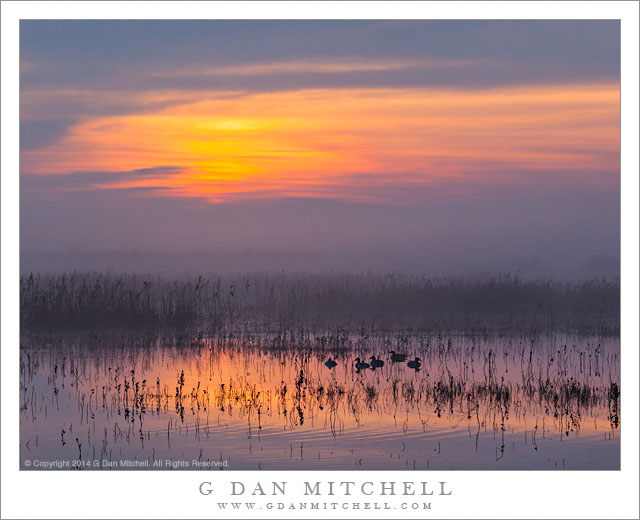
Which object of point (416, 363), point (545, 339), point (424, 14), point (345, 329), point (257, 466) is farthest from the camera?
point (345, 329)

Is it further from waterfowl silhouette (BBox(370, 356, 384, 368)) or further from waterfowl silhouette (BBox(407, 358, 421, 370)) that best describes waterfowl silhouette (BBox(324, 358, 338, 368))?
waterfowl silhouette (BBox(407, 358, 421, 370))

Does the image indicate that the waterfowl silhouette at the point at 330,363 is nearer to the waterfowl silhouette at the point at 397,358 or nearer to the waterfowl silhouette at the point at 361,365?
the waterfowl silhouette at the point at 361,365

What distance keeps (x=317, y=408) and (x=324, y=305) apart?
1032 centimetres

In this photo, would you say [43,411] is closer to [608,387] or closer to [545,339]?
[608,387]

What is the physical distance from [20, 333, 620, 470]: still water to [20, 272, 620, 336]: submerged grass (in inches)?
92.2

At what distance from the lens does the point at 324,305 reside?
1923cm

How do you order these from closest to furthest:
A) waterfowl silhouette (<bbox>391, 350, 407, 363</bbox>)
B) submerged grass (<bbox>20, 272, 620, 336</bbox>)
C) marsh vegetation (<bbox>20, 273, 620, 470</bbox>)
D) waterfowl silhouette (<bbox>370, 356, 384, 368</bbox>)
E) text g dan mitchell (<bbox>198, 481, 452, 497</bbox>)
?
text g dan mitchell (<bbox>198, 481, 452, 497</bbox>), marsh vegetation (<bbox>20, 273, 620, 470</bbox>), waterfowl silhouette (<bbox>370, 356, 384, 368</bbox>), waterfowl silhouette (<bbox>391, 350, 407, 363</bbox>), submerged grass (<bbox>20, 272, 620, 336</bbox>)

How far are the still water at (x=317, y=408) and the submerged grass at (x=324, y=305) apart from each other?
2343mm

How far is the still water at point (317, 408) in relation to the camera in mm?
7305

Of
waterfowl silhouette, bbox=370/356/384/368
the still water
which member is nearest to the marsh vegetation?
the still water

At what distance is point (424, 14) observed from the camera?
318 inches

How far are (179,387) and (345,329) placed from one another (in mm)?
6663

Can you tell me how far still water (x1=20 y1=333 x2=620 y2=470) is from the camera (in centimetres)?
730

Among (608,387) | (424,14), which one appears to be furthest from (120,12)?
(608,387)
